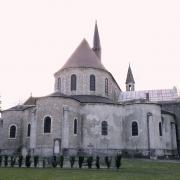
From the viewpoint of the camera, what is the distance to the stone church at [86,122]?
1304 inches

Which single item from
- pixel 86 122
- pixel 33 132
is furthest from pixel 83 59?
pixel 33 132

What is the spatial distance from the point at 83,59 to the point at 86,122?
10734mm

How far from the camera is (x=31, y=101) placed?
45.8 meters

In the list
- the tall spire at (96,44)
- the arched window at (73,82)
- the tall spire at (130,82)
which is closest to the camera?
the arched window at (73,82)

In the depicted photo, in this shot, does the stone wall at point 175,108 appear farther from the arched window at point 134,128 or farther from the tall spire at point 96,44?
the tall spire at point 96,44

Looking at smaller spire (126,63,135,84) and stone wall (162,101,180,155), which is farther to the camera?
smaller spire (126,63,135,84)

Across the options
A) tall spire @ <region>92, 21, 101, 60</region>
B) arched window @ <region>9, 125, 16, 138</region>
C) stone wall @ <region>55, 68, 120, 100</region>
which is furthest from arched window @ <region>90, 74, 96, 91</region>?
tall spire @ <region>92, 21, 101, 60</region>

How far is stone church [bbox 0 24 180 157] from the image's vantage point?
3312cm

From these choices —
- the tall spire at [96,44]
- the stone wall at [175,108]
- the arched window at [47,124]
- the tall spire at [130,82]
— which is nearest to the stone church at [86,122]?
the arched window at [47,124]

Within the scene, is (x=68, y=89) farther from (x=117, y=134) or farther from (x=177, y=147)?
(x=177, y=147)

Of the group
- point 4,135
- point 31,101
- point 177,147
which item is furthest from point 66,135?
point 177,147

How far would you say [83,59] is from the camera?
140ft

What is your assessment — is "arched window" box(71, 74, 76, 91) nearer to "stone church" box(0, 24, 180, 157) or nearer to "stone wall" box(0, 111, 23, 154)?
"stone church" box(0, 24, 180, 157)

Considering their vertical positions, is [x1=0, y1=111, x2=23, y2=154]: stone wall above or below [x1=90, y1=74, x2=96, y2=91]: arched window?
below
